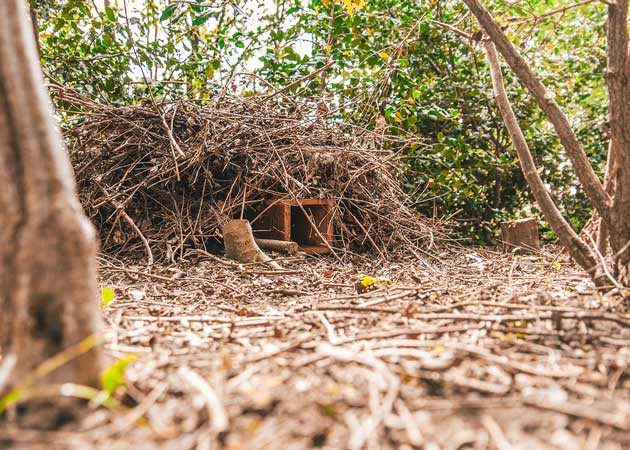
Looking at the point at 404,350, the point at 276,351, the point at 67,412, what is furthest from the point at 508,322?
the point at 67,412

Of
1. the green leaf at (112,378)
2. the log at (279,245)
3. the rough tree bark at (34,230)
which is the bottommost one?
the log at (279,245)

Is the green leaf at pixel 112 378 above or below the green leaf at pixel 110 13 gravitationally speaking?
below

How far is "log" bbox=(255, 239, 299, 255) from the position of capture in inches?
141

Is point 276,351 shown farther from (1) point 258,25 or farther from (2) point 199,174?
(1) point 258,25

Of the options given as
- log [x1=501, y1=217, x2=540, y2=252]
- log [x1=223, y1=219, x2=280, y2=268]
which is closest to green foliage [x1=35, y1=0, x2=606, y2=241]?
log [x1=501, y1=217, x2=540, y2=252]

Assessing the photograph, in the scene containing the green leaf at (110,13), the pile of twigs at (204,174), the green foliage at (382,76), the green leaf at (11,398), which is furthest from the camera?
the green foliage at (382,76)

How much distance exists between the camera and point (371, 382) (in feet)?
3.21

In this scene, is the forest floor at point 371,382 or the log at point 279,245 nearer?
the forest floor at point 371,382

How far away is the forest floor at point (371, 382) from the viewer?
810 mm

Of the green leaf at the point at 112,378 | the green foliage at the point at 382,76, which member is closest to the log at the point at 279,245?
the green foliage at the point at 382,76

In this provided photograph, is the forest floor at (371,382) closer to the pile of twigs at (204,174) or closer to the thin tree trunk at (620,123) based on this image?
the thin tree trunk at (620,123)

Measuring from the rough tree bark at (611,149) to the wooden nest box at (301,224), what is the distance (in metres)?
1.88

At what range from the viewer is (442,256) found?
3869 millimetres

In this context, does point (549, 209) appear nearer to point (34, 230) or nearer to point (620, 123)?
point (620, 123)
